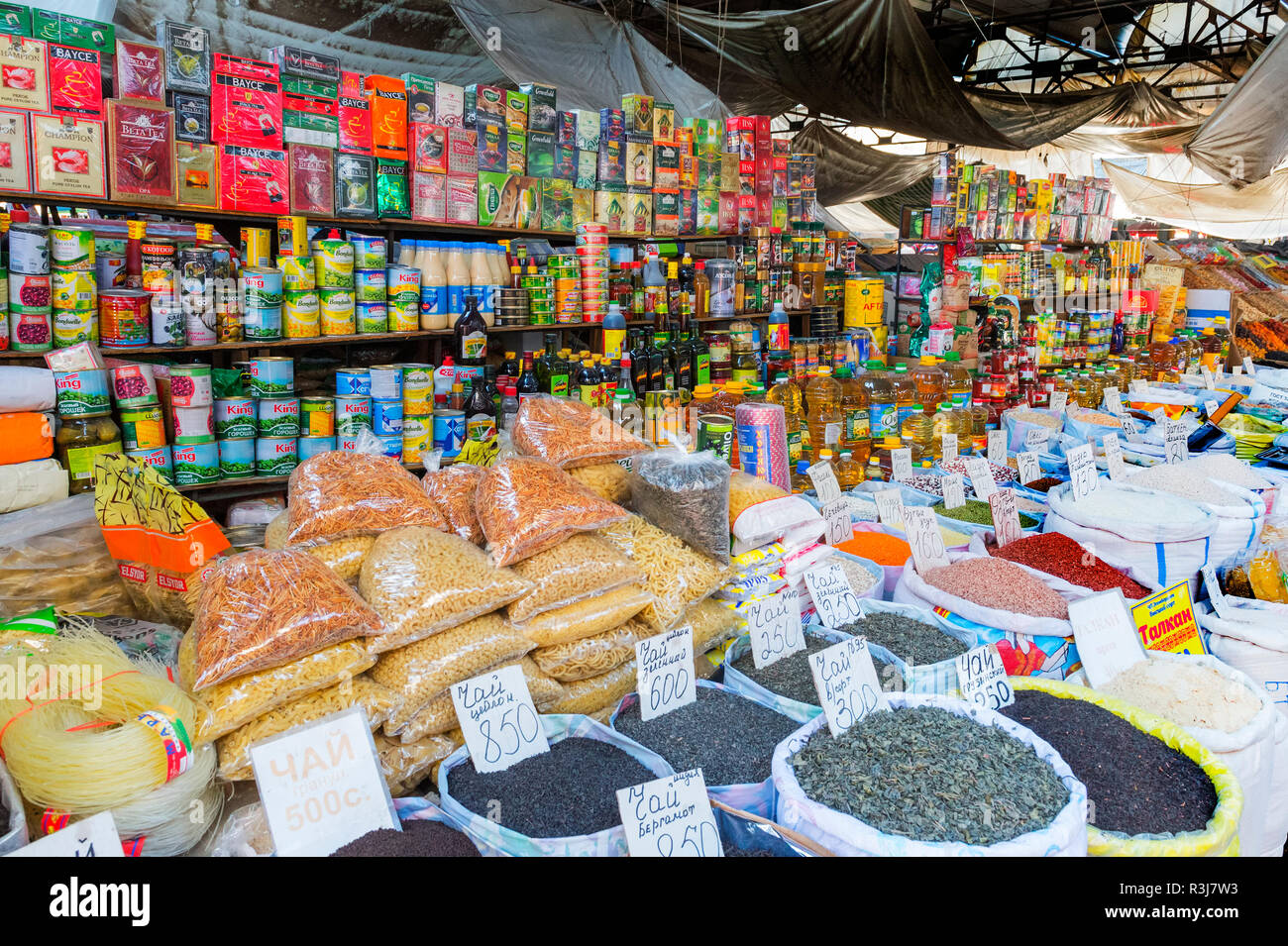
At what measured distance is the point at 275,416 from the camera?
9.56 feet

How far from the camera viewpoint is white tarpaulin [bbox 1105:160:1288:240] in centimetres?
791

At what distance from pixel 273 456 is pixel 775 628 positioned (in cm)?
193

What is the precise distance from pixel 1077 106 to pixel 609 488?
687cm

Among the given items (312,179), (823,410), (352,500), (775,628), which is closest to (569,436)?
(352,500)

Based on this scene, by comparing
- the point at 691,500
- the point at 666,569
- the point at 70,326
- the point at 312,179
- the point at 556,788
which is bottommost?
the point at 556,788

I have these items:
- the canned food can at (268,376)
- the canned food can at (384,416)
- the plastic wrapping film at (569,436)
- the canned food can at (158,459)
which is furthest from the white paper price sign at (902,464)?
the canned food can at (158,459)

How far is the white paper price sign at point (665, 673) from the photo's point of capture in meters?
1.51

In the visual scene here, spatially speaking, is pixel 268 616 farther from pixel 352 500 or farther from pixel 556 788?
pixel 556 788

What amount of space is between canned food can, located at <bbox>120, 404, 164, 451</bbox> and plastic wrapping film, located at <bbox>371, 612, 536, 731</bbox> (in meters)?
1.61

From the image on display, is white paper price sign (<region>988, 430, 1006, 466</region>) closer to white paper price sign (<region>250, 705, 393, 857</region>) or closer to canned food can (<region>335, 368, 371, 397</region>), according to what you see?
canned food can (<region>335, 368, 371, 397</region>)

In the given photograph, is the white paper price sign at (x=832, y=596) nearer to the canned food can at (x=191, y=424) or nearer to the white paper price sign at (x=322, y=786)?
the white paper price sign at (x=322, y=786)

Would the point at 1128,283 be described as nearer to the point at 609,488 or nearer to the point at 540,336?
the point at 540,336

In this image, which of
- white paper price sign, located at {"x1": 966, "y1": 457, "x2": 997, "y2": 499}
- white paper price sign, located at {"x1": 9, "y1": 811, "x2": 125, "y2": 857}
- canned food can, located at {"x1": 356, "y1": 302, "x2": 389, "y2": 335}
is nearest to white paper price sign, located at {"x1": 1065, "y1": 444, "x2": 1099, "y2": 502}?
white paper price sign, located at {"x1": 966, "y1": 457, "x2": 997, "y2": 499}

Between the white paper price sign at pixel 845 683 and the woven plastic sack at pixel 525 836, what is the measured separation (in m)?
0.26
